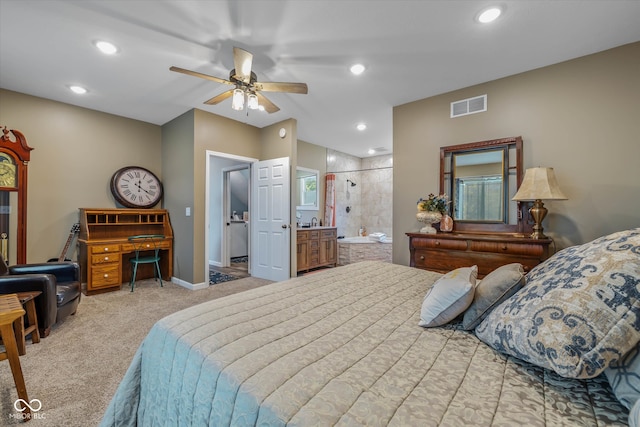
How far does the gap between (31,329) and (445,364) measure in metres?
3.11

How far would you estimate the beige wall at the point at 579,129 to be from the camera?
2338 mm

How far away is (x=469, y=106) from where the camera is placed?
A: 3.12m

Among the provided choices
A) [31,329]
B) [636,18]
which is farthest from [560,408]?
[31,329]

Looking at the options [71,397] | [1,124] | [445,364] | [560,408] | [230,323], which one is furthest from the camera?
[1,124]

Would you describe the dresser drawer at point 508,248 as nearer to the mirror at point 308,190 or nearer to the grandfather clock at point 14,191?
the mirror at point 308,190

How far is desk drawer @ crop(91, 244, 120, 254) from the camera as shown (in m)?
3.59

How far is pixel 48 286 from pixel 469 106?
4.59m

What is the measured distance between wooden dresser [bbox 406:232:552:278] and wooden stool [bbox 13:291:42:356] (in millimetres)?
3556

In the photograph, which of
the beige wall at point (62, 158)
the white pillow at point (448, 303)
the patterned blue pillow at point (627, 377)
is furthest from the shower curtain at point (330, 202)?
the patterned blue pillow at point (627, 377)

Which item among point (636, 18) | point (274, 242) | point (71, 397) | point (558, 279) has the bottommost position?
point (71, 397)

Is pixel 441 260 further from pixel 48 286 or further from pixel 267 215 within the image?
pixel 48 286

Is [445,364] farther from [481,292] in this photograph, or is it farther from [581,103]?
[581,103]

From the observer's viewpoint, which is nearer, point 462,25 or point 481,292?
point 481,292

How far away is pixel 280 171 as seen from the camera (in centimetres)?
433
